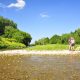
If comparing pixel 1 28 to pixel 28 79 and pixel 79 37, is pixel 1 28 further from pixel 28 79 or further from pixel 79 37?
pixel 28 79

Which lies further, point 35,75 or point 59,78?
point 35,75

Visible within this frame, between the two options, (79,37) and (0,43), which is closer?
(0,43)

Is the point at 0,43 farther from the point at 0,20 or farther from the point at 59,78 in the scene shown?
the point at 59,78

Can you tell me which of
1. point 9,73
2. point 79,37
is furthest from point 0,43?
point 9,73

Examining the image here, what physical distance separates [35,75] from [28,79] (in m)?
1.36

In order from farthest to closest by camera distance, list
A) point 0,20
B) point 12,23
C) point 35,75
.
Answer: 1. point 12,23
2. point 0,20
3. point 35,75

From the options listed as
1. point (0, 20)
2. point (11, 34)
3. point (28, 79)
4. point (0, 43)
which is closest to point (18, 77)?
point (28, 79)

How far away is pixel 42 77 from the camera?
602 inches

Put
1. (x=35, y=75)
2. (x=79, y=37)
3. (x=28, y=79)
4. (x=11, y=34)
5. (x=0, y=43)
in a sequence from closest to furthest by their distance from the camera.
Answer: (x=28, y=79) → (x=35, y=75) → (x=0, y=43) → (x=79, y=37) → (x=11, y=34)

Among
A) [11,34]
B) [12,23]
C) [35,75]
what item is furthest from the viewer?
[12,23]

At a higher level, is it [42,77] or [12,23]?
[12,23]

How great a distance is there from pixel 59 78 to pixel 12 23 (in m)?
141

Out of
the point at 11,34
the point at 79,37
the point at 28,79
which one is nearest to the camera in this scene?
the point at 28,79

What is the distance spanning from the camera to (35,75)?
52.5 ft
